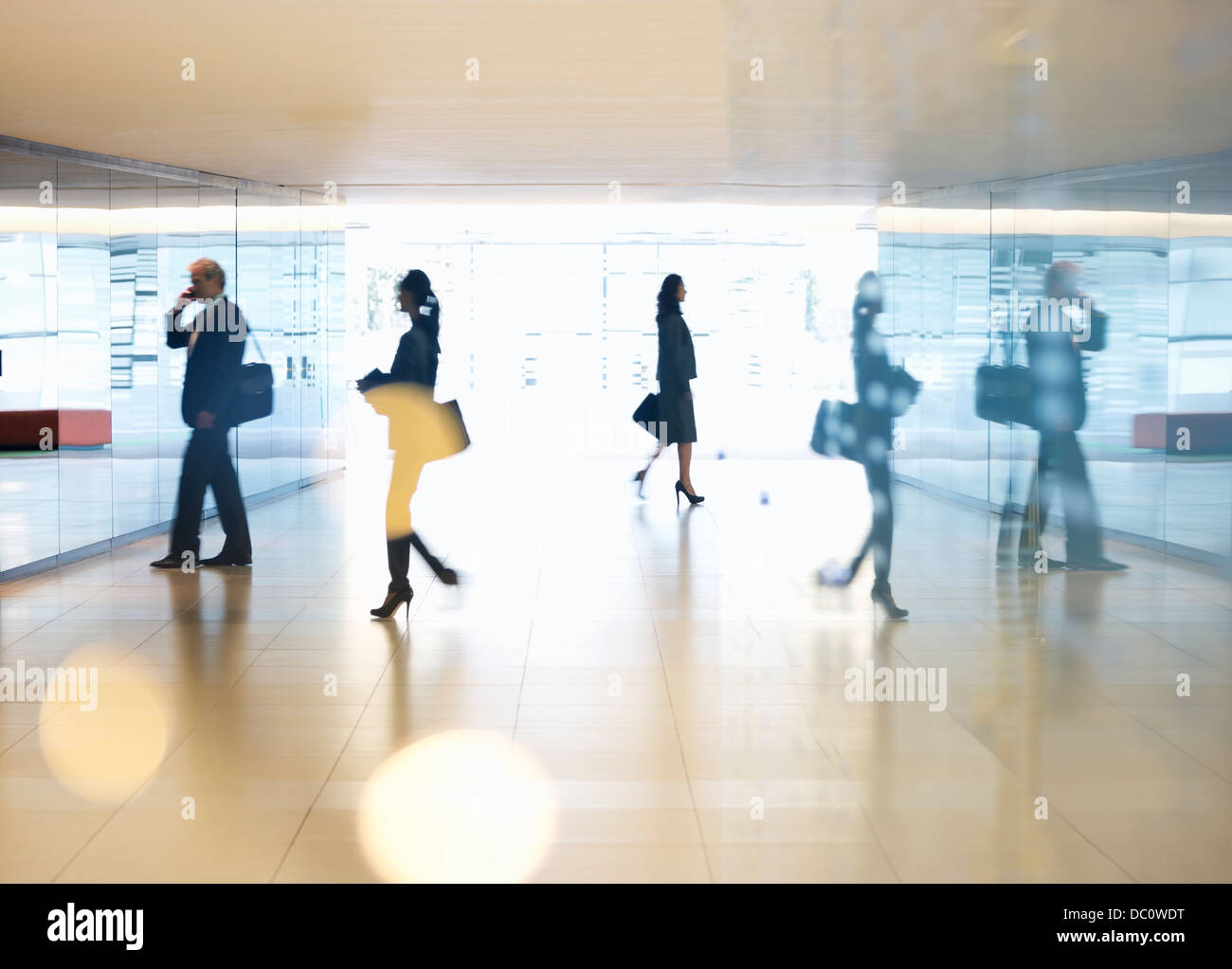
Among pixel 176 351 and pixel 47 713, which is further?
pixel 176 351

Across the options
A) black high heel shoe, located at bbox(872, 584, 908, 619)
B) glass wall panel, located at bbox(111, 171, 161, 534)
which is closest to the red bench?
glass wall panel, located at bbox(111, 171, 161, 534)

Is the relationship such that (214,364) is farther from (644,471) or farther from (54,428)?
(644,471)

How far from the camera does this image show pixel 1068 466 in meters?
5.16

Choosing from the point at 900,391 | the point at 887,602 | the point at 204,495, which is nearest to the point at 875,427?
the point at 900,391

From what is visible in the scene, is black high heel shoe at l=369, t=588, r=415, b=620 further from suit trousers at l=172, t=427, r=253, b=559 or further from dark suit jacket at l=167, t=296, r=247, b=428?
dark suit jacket at l=167, t=296, r=247, b=428

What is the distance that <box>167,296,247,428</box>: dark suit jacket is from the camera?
324 inches

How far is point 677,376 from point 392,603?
17.9 feet

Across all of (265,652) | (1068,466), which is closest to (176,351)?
(265,652)

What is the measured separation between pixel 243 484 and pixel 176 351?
1925 mm

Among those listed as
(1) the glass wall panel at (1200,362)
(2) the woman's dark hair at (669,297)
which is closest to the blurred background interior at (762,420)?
(1) the glass wall panel at (1200,362)

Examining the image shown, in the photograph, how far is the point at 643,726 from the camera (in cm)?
476

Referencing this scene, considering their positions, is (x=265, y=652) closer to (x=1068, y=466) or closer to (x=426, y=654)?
(x=426, y=654)

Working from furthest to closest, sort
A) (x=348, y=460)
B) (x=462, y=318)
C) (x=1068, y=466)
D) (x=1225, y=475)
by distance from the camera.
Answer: (x=462, y=318)
(x=348, y=460)
(x=1068, y=466)
(x=1225, y=475)
